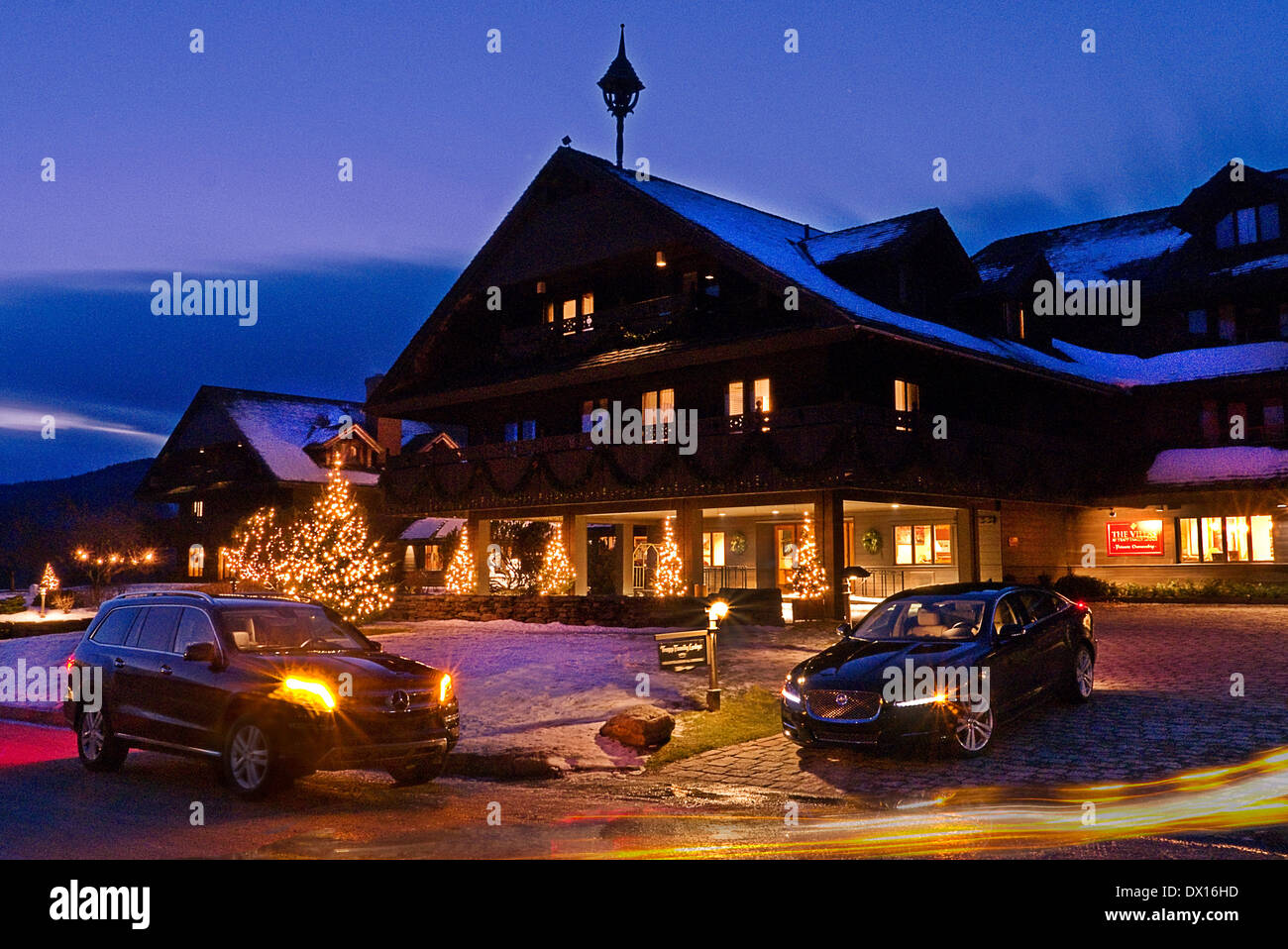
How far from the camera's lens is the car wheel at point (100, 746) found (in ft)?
36.8

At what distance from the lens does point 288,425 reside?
2116 inches

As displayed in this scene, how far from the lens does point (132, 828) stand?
27.2ft

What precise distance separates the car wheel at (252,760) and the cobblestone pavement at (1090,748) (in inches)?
146

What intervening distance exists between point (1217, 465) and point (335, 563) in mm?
23380

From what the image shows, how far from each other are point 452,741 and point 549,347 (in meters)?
22.6

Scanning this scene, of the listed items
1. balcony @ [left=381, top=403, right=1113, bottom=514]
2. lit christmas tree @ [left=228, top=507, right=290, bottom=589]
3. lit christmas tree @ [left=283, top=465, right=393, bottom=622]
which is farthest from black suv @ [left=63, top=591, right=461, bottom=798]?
balcony @ [left=381, top=403, right=1113, bottom=514]

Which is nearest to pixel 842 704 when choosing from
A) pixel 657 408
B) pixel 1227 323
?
pixel 657 408

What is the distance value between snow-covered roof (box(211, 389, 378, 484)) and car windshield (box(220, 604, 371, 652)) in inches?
1555

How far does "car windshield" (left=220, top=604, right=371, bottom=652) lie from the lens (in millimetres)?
10719

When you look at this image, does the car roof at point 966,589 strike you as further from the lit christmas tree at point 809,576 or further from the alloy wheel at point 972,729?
the lit christmas tree at point 809,576

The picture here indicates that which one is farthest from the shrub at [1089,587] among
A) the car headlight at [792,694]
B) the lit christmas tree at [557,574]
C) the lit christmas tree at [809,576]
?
the car headlight at [792,694]

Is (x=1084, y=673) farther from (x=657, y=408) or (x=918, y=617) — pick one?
(x=657, y=408)

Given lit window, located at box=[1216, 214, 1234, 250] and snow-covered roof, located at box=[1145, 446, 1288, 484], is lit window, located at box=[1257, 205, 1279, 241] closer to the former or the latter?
lit window, located at box=[1216, 214, 1234, 250]
